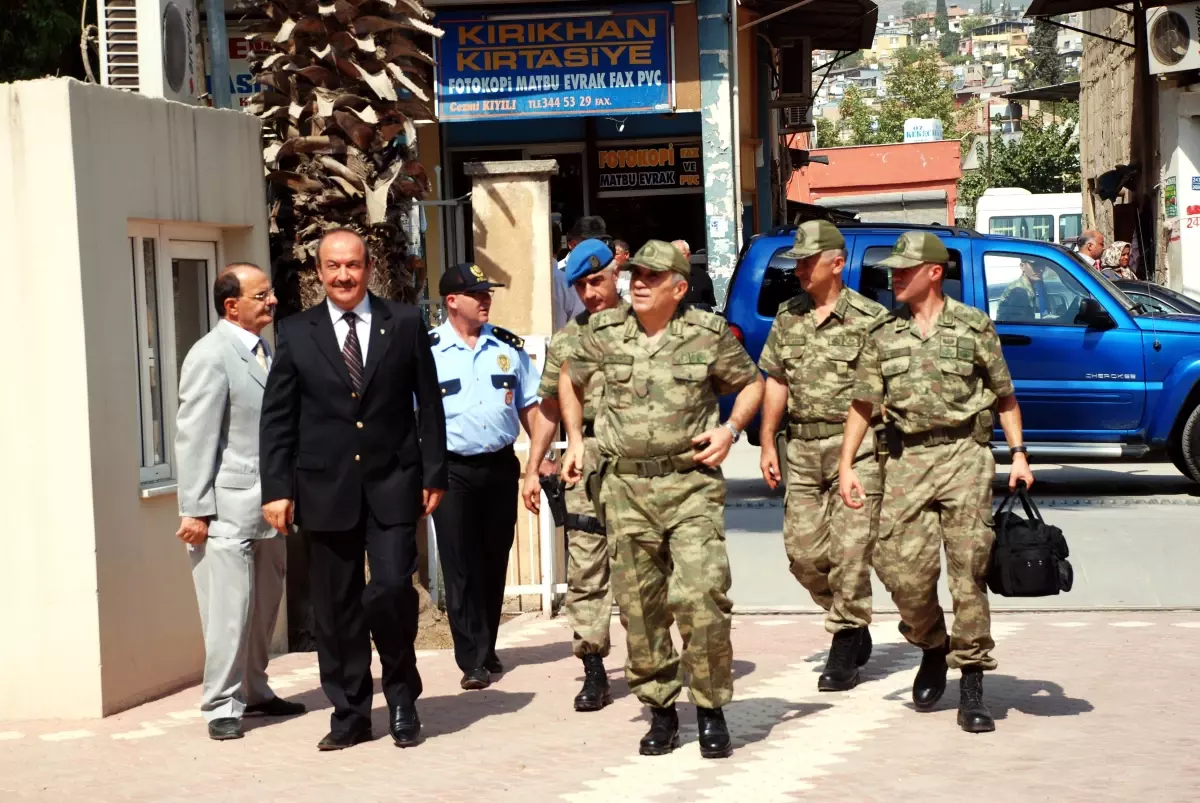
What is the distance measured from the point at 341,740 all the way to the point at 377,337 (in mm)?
1559

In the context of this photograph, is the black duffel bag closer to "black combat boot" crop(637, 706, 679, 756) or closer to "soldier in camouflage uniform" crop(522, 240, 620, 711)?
"black combat boot" crop(637, 706, 679, 756)

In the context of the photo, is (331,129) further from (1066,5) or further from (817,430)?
(1066,5)

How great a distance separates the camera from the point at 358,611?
7.06m

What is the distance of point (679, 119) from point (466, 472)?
43.9 feet

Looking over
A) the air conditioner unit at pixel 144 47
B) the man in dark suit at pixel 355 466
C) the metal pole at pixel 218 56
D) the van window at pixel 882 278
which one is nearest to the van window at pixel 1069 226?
Answer: the van window at pixel 882 278

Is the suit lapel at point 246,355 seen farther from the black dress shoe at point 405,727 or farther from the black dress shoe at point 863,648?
the black dress shoe at point 863,648

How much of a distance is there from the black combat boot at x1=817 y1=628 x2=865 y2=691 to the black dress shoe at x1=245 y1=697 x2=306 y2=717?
2.27 m

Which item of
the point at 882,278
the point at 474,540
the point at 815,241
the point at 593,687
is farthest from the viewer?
the point at 882,278

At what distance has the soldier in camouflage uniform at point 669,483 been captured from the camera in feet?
21.4

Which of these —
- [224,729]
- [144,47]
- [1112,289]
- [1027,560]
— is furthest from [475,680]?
[1112,289]

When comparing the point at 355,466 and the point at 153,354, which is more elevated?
the point at 153,354

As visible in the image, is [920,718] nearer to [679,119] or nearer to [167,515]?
[167,515]

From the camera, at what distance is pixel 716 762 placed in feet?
21.5

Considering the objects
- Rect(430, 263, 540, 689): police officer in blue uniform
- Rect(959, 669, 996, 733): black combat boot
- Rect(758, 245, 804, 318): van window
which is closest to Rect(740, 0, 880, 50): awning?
Rect(758, 245, 804, 318): van window
